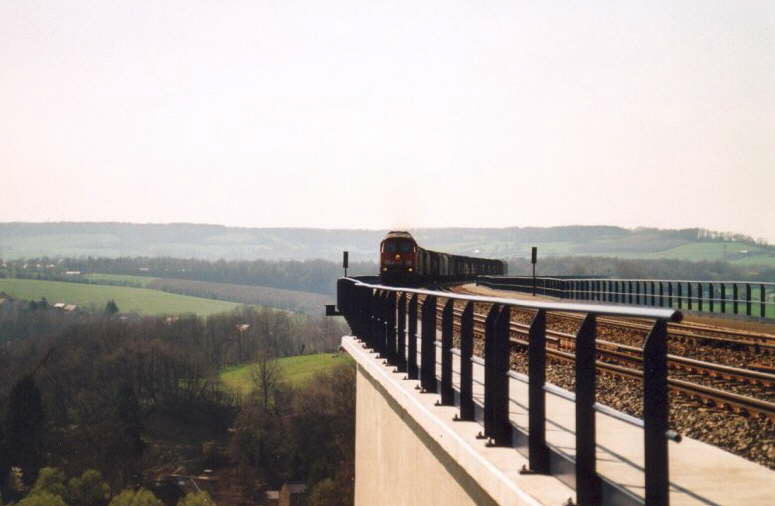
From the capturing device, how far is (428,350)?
1141 centimetres

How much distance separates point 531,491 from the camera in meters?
5.88

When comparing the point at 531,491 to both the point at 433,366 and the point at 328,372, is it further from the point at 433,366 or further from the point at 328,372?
the point at 328,372

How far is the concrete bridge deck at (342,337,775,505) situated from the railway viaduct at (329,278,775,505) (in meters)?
0.01

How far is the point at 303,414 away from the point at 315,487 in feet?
82.3

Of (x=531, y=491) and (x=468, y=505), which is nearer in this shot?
(x=531, y=491)

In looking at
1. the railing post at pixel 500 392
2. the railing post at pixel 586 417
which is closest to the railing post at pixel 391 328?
the railing post at pixel 500 392

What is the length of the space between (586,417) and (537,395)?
0.93 meters

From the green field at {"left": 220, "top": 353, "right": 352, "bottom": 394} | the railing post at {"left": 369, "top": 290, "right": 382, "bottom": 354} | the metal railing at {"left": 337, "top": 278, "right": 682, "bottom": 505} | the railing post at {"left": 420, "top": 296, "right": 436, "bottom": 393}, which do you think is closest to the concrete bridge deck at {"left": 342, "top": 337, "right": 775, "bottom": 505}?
the metal railing at {"left": 337, "top": 278, "right": 682, "bottom": 505}

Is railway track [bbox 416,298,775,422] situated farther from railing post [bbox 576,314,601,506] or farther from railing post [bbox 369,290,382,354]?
railing post [bbox 369,290,382,354]

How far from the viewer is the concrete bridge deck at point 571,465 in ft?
17.8

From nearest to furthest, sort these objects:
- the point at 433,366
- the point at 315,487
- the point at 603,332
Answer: the point at 433,366, the point at 603,332, the point at 315,487

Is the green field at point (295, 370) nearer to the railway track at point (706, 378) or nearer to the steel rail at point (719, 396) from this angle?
the railway track at point (706, 378)

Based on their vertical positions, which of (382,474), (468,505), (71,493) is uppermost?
(468,505)

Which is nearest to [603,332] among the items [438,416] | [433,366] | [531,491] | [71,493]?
[433,366]
